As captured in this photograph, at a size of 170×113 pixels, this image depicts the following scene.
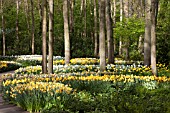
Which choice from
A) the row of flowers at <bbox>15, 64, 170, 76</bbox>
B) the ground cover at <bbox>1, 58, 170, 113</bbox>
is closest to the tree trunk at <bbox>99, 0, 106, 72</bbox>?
the row of flowers at <bbox>15, 64, 170, 76</bbox>

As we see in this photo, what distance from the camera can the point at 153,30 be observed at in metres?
12.5

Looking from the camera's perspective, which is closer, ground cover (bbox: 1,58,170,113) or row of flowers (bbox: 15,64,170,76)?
ground cover (bbox: 1,58,170,113)

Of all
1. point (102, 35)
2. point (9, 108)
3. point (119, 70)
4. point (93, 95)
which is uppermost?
point (102, 35)

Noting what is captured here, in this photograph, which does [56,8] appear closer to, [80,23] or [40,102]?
[80,23]

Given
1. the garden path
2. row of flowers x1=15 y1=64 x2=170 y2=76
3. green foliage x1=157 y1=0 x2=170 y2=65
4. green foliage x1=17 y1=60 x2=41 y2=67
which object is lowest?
the garden path

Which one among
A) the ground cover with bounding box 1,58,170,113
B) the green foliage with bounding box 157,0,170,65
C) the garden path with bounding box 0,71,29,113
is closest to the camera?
the ground cover with bounding box 1,58,170,113

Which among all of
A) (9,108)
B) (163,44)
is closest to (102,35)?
(9,108)

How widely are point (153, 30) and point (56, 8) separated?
40.4 m

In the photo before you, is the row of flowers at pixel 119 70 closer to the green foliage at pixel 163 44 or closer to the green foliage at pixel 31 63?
the green foliage at pixel 163 44

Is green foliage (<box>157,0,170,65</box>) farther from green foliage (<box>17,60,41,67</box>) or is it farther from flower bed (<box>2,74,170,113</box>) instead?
green foliage (<box>17,60,41,67</box>)

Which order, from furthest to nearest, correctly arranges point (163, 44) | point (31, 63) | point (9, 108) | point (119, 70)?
point (31, 63), point (163, 44), point (119, 70), point (9, 108)

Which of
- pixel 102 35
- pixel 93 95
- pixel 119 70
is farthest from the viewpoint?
pixel 119 70

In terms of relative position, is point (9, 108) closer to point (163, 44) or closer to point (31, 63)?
point (163, 44)

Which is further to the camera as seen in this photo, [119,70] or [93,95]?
[119,70]
